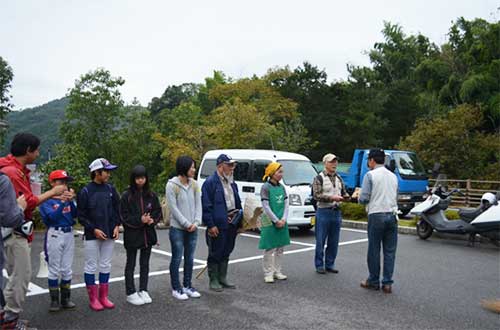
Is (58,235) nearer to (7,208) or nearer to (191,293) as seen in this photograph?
(7,208)

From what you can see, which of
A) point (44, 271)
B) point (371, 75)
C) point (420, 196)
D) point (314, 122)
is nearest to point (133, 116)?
point (314, 122)

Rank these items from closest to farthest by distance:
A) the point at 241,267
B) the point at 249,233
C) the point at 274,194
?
the point at 274,194 < the point at 241,267 < the point at 249,233

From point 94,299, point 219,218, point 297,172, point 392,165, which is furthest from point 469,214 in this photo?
point 94,299

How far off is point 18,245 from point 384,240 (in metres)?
4.38

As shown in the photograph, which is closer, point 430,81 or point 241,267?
point 241,267

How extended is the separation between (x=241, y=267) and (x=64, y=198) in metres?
3.46

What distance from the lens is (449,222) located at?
9664 millimetres

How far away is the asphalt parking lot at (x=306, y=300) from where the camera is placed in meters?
4.69

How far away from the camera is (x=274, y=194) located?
21.3 ft

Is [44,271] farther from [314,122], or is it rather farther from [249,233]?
[314,122]

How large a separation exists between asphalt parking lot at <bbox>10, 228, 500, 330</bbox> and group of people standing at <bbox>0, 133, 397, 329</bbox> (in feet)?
0.80

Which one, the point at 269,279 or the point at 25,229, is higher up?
the point at 25,229

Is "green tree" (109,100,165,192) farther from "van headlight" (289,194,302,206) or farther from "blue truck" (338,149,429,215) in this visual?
"van headlight" (289,194,302,206)

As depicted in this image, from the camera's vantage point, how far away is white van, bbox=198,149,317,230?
10.5 m
